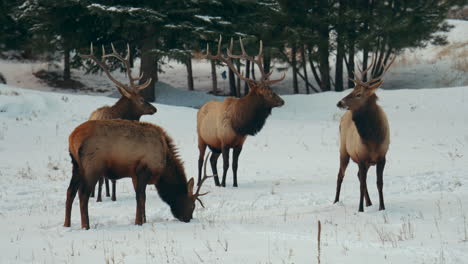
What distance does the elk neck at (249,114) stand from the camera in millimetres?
10938

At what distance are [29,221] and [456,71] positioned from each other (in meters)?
27.9

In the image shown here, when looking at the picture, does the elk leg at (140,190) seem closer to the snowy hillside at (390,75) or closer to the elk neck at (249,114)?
the elk neck at (249,114)

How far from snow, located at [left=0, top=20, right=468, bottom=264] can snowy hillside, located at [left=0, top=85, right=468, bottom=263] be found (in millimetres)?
22

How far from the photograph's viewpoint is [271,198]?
367 inches

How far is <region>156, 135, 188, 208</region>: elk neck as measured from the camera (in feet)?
24.6

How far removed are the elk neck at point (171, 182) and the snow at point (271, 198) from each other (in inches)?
16.4

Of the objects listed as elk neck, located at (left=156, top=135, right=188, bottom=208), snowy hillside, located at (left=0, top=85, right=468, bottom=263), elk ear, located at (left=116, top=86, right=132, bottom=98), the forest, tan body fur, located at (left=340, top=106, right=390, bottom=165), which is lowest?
snowy hillside, located at (left=0, top=85, right=468, bottom=263)

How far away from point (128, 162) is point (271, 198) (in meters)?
2.93

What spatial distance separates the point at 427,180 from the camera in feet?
32.5

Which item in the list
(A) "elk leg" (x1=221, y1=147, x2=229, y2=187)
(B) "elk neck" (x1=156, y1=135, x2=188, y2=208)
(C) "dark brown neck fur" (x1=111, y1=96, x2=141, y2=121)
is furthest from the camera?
(A) "elk leg" (x1=221, y1=147, x2=229, y2=187)

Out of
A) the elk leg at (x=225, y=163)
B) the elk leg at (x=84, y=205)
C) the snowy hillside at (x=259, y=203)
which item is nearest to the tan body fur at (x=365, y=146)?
the snowy hillside at (x=259, y=203)

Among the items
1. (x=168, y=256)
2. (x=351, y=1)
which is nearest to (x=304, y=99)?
(x=351, y=1)

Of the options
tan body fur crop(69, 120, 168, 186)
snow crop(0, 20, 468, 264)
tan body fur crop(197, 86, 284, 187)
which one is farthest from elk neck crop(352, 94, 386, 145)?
tan body fur crop(197, 86, 284, 187)

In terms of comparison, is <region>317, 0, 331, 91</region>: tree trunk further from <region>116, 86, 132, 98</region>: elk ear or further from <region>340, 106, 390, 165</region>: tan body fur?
<region>340, 106, 390, 165</region>: tan body fur
